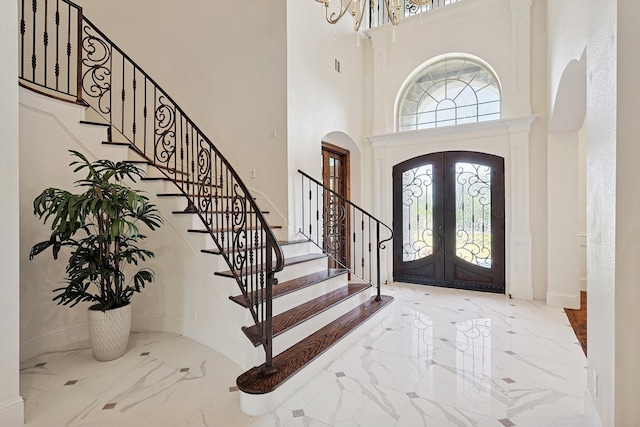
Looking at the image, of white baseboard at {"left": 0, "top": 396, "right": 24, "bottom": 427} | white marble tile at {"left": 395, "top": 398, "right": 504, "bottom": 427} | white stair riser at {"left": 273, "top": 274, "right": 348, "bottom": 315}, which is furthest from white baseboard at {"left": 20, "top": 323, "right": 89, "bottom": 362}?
white marble tile at {"left": 395, "top": 398, "right": 504, "bottom": 427}

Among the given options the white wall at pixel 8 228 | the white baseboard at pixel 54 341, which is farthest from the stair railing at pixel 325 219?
the white wall at pixel 8 228

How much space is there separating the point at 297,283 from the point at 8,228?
7.53 ft

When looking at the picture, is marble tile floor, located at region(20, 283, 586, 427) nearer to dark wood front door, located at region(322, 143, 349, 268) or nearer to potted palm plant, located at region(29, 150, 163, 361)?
potted palm plant, located at region(29, 150, 163, 361)

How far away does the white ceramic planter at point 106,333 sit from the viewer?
279 cm

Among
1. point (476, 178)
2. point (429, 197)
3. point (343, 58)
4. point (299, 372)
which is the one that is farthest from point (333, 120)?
point (299, 372)

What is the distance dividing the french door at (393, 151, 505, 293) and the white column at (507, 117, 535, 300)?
6.7 inches

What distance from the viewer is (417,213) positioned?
5.62 metres

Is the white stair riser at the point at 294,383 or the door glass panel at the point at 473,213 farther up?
the door glass panel at the point at 473,213

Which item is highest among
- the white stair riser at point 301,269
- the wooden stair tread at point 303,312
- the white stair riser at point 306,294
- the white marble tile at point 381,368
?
the white stair riser at point 301,269

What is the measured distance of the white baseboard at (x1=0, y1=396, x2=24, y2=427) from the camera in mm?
1921

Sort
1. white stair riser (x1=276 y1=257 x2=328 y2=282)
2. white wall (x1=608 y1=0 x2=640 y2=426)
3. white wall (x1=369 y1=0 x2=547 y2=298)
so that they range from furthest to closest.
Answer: white wall (x1=369 y1=0 x2=547 y2=298) < white stair riser (x1=276 y1=257 x2=328 y2=282) < white wall (x1=608 y1=0 x2=640 y2=426)

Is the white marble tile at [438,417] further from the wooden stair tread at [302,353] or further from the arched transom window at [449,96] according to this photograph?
the arched transom window at [449,96]

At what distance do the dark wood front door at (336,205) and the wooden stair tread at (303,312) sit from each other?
0.73 metres

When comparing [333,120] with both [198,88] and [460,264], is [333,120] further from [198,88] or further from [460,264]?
[460,264]
